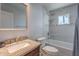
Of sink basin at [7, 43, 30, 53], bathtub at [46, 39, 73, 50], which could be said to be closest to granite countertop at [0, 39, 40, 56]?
sink basin at [7, 43, 30, 53]

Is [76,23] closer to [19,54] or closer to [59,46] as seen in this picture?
[59,46]

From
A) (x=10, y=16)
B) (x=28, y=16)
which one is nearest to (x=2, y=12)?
(x=10, y=16)

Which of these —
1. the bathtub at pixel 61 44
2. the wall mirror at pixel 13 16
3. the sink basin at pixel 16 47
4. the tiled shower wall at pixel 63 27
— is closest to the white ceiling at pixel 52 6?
the tiled shower wall at pixel 63 27

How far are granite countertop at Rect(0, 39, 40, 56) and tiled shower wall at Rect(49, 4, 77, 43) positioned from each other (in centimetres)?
22

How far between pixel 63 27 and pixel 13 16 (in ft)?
1.83

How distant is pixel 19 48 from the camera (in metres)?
1.12

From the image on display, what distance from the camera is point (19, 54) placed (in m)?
1.09

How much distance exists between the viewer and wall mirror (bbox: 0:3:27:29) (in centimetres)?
112

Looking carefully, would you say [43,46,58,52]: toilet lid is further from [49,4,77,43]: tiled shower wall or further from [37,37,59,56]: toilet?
[49,4,77,43]: tiled shower wall

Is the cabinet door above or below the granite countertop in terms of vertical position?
above

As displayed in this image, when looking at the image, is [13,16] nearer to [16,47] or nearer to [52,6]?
[16,47]

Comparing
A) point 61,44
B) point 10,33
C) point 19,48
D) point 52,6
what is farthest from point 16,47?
point 52,6

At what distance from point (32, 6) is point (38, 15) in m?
0.12

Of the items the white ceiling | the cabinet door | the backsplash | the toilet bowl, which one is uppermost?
the white ceiling
